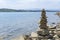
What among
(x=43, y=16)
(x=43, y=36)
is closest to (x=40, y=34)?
(x=43, y=36)

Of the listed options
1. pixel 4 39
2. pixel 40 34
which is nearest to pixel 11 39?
pixel 4 39

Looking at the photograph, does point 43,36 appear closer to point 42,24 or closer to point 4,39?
point 42,24

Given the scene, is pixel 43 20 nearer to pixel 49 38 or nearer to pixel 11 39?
pixel 49 38

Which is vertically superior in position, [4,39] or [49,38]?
[49,38]

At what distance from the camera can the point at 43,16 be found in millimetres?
22609

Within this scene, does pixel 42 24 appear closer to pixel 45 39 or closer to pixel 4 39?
pixel 45 39

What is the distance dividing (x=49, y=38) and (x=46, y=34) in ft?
2.32

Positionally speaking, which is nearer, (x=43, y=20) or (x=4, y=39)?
(x=43, y=20)

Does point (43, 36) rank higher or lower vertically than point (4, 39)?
higher

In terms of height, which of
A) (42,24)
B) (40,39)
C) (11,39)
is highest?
(42,24)

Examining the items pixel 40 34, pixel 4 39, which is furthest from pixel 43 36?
pixel 4 39

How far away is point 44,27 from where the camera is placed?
22.6m

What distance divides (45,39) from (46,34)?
59 centimetres

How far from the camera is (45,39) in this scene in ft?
72.9
